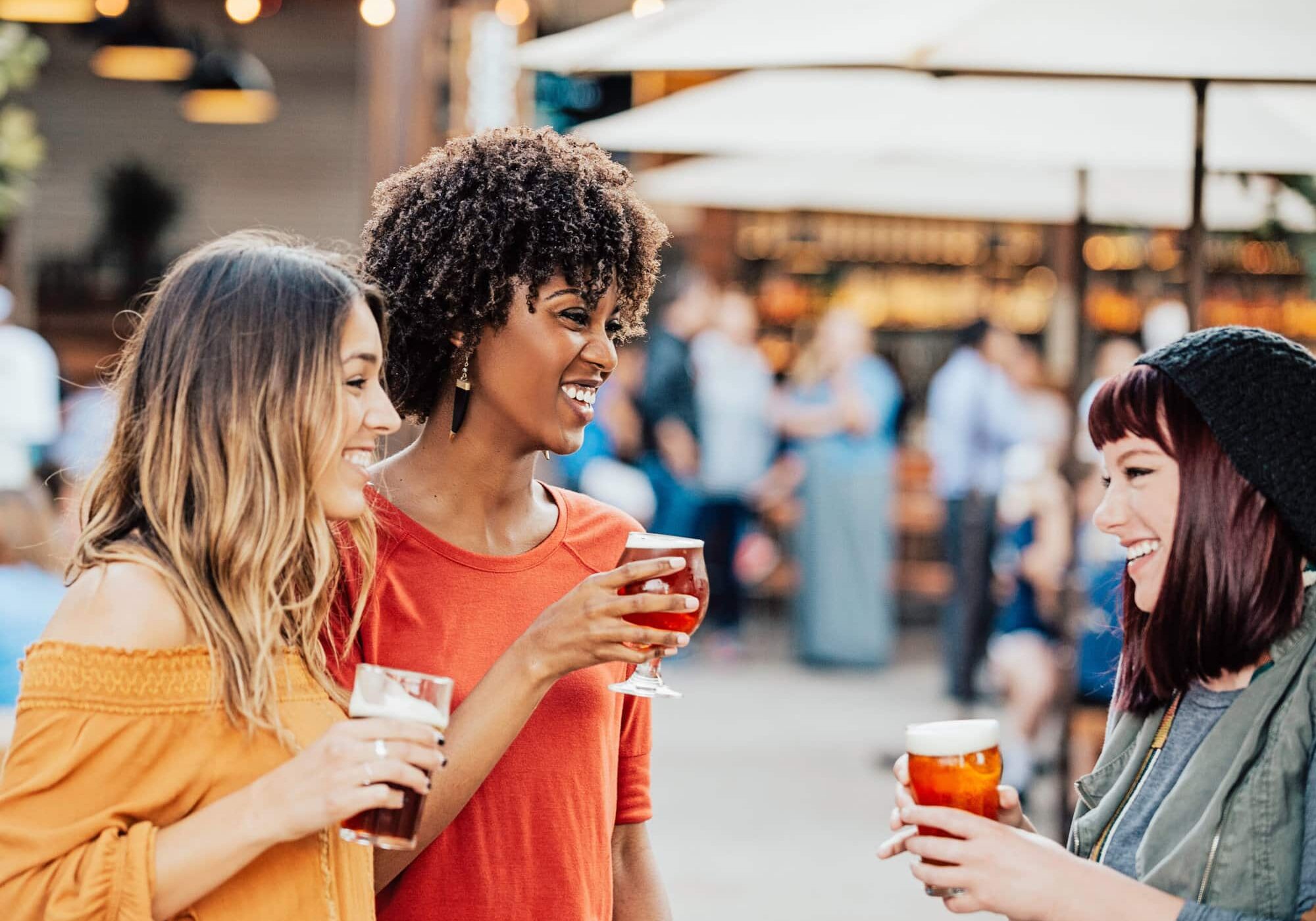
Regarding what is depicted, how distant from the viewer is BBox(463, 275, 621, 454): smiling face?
2.24 m

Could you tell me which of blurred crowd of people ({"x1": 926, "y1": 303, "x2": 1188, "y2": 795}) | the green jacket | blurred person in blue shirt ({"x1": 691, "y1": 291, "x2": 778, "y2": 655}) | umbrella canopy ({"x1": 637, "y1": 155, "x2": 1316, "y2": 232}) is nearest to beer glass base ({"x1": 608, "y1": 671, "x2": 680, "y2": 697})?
the green jacket

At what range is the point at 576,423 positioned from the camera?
2.27 meters

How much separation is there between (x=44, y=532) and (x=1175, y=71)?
12.3ft

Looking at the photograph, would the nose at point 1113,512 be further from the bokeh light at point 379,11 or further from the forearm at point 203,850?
the bokeh light at point 379,11

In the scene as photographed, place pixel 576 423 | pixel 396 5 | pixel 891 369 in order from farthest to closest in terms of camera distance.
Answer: pixel 891 369
pixel 396 5
pixel 576 423

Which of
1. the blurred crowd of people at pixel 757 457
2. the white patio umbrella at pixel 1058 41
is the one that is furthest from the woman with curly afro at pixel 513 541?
the blurred crowd of people at pixel 757 457

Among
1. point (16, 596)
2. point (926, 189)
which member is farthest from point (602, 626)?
point (926, 189)

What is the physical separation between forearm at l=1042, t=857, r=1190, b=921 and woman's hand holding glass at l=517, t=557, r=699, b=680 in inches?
21.1

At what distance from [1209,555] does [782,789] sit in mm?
4960

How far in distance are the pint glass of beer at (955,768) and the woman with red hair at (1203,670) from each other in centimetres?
3

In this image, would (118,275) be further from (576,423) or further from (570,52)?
(576,423)

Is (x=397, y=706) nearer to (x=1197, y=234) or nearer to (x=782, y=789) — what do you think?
(x=1197, y=234)

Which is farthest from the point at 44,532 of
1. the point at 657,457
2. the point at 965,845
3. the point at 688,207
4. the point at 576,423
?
the point at 688,207

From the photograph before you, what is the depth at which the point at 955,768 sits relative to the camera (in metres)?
1.86
